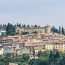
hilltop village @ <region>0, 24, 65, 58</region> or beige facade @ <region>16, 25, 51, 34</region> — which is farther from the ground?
beige facade @ <region>16, 25, 51, 34</region>

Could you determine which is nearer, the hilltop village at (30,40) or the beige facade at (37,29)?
the hilltop village at (30,40)

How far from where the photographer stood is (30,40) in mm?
21328

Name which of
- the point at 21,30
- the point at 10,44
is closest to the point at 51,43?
the point at 10,44

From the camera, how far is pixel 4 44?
19.7 meters

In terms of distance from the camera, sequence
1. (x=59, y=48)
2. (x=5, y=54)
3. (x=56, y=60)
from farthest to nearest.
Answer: (x=59, y=48)
(x=5, y=54)
(x=56, y=60)

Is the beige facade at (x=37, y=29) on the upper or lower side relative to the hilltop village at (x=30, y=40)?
upper

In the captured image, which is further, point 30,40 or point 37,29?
point 37,29

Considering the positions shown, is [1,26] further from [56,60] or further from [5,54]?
[56,60]

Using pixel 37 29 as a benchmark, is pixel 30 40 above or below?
below

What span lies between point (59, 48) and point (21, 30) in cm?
518

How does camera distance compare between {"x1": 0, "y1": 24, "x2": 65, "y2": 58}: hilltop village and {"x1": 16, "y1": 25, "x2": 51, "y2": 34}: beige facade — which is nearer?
{"x1": 0, "y1": 24, "x2": 65, "y2": 58}: hilltop village

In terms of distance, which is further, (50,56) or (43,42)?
(43,42)

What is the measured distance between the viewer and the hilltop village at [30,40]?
18844 mm

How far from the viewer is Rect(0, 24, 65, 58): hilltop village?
18.8m
